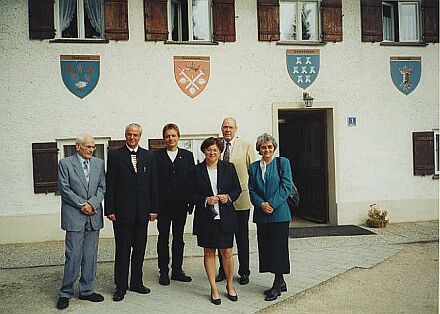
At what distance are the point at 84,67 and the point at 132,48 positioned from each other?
926 millimetres

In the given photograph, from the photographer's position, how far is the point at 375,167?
35.2 feet

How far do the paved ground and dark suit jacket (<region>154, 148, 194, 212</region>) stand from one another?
976mm

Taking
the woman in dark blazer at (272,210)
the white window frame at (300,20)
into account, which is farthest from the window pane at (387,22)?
the woman in dark blazer at (272,210)

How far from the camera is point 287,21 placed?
1049 centimetres

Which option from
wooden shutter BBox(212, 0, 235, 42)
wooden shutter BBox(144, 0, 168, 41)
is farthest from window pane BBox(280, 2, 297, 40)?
wooden shutter BBox(144, 0, 168, 41)

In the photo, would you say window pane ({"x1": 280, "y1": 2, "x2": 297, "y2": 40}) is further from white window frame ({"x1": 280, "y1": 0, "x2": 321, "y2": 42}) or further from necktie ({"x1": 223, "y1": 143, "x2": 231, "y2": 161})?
necktie ({"x1": 223, "y1": 143, "x2": 231, "y2": 161})

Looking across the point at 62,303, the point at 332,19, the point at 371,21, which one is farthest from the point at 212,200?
the point at 371,21

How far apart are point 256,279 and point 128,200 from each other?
6.13 feet

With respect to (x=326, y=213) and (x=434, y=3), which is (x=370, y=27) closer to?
(x=434, y=3)

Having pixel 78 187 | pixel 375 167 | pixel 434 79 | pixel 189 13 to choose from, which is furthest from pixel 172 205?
pixel 434 79

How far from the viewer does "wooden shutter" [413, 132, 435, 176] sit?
10.9 m

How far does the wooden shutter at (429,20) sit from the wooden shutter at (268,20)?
3.11 metres

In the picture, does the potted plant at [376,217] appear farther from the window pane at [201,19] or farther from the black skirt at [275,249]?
the black skirt at [275,249]

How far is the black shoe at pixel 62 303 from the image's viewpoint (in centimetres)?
549
